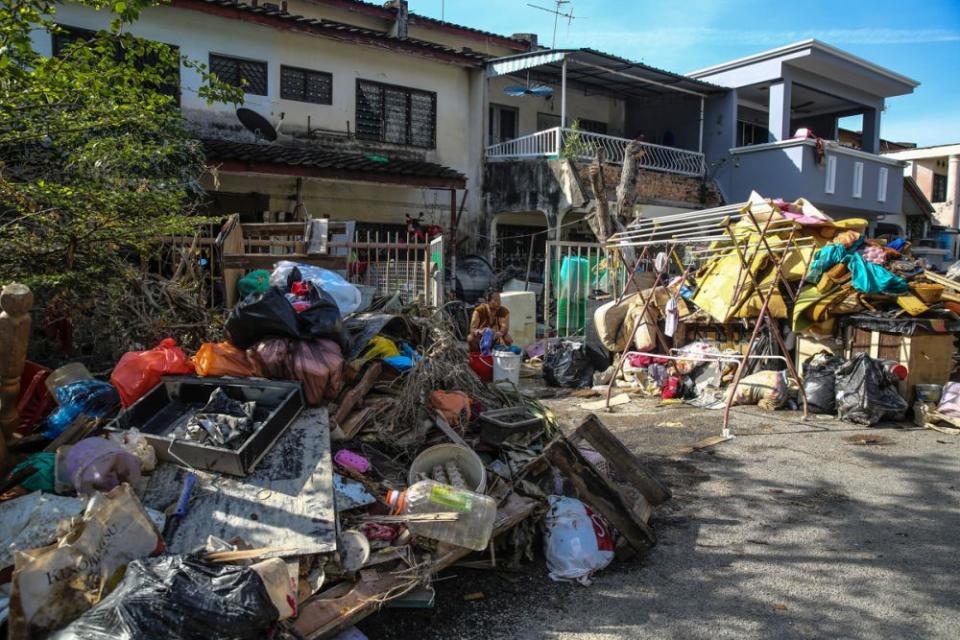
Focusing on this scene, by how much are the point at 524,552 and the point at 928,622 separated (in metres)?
2.01

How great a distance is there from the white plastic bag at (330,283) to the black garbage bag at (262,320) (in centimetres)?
140

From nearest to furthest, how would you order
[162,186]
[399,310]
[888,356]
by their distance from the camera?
1. [162,186]
2. [399,310]
3. [888,356]

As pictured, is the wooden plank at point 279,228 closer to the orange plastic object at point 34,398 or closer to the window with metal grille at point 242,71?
the orange plastic object at point 34,398

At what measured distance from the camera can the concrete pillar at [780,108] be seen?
53.2ft

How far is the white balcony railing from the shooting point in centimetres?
1395

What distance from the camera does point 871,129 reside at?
19.1 m

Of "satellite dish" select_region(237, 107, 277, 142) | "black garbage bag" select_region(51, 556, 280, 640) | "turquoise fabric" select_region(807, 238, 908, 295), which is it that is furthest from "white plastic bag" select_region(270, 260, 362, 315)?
"satellite dish" select_region(237, 107, 277, 142)

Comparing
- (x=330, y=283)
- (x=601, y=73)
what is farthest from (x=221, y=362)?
(x=601, y=73)

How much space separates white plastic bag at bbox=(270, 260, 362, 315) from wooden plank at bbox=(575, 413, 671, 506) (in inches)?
105

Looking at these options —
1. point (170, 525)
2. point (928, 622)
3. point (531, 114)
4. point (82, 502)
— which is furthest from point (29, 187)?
point (531, 114)

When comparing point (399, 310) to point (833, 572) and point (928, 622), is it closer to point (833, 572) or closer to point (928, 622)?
point (833, 572)

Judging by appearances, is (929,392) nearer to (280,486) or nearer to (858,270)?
(858,270)

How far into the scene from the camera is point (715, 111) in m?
17.2

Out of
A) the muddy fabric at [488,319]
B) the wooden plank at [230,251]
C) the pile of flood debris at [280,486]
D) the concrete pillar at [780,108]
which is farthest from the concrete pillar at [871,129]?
the wooden plank at [230,251]
